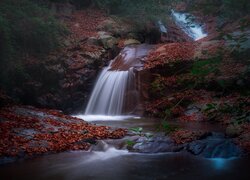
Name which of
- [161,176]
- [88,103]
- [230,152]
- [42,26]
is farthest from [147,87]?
[161,176]

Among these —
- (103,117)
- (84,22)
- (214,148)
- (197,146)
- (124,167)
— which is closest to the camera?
(124,167)

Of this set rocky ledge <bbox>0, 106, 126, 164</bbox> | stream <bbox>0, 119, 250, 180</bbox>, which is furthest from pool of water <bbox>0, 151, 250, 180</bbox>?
rocky ledge <bbox>0, 106, 126, 164</bbox>

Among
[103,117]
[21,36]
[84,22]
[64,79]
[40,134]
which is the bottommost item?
[40,134]

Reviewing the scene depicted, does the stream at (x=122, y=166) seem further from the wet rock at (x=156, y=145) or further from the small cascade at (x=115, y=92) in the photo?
the small cascade at (x=115, y=92)

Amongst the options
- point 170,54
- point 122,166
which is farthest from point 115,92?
point 122,166

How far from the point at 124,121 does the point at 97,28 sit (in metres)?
7.70

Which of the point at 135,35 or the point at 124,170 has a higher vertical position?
the point at 135,35

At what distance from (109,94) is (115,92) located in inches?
10.2

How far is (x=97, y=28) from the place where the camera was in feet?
58.0

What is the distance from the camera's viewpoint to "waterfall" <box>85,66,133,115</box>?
13250 millimetres

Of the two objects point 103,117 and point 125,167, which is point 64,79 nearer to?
point 103,117

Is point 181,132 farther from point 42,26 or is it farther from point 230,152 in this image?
point 42,26

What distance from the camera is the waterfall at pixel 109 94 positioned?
13.2m

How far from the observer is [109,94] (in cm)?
1361
